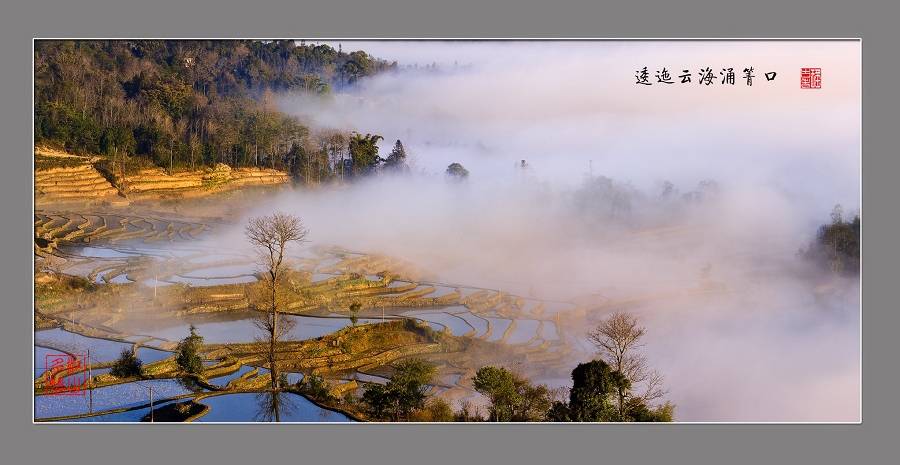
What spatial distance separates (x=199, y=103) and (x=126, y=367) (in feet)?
9.75

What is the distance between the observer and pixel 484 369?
8.86 metres

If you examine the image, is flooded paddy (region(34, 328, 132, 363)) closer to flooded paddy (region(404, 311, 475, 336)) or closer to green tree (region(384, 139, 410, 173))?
flooded paddy (region(404, 311, 475, 336))

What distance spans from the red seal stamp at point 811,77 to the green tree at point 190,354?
6716mm

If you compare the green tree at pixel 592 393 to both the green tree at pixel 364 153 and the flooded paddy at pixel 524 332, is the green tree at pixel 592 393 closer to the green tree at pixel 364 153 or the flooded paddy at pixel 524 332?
the flooded paddy at pixel 524 332

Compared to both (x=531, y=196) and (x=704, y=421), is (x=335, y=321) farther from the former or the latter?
(x=704, y=421)

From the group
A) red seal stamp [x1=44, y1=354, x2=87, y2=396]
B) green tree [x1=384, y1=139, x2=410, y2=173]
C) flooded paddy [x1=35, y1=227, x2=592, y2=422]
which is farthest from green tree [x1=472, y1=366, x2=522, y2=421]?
red seal stamp [x1=44, y1=354, x2=87, y2=396]

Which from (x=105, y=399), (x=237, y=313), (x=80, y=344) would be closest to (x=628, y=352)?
(x=237, y=313)

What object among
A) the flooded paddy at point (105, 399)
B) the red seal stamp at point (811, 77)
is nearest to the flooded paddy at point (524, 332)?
the flooded paddy at point (105, 399)

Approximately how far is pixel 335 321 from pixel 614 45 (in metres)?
4.15

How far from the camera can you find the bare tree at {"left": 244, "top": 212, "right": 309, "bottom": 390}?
30.8ft

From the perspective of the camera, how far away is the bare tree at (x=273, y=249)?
9.39m

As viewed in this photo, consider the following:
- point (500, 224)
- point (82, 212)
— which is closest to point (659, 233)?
point (500, 224)

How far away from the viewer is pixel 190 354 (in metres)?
9.09

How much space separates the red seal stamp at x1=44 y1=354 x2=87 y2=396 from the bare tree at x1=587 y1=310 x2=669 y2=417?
519 cm
